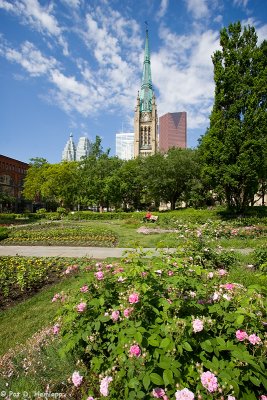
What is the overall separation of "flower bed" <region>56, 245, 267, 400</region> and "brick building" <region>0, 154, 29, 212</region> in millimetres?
67006

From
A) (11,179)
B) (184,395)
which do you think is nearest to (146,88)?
(11,179)

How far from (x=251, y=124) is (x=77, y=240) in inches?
699

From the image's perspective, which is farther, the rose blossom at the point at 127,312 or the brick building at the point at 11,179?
the brick building at the point at 11,179

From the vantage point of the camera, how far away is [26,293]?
6.11 meters

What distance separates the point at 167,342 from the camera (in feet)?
6.32

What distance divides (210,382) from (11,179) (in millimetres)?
76105

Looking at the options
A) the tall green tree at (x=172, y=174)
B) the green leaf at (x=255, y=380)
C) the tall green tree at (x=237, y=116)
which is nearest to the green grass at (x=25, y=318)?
the green leaf at (x=255, y=380)

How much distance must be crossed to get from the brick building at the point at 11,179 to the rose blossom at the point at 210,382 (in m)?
68.1

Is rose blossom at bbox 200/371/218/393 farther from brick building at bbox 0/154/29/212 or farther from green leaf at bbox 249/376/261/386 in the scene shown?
brick building at bbox 0/154/29/212

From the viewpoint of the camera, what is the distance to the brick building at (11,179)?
214 ft

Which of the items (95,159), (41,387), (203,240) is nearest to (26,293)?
(41,387)

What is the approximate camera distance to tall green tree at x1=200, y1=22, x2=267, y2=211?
2145 centimetres

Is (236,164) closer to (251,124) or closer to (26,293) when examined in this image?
(251,124)

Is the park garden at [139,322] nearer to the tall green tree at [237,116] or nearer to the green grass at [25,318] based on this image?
the green grass at [25,318]
